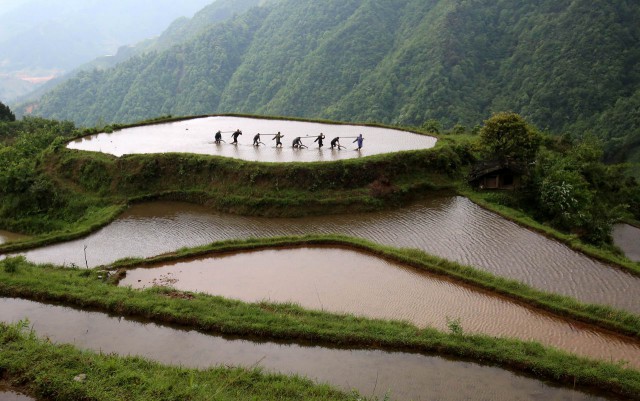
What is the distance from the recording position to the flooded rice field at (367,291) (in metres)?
10.7

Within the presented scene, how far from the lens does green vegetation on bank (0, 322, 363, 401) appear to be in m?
8.49

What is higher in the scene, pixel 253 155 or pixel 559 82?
pixel 559 82

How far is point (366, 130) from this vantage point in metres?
27.8

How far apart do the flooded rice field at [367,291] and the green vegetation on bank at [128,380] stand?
3.28 meters

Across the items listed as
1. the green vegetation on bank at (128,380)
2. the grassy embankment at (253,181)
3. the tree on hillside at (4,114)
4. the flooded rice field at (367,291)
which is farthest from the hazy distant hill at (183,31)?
the green vegetation on bank at (128,380)

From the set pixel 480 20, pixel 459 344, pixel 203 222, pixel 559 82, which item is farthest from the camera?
pixel 480 20

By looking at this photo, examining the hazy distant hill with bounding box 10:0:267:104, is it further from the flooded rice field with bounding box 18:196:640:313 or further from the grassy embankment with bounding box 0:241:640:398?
the grassy embankment with bounding box 0:241:640:398

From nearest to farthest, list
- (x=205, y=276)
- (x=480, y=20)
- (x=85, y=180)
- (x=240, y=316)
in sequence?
(x=240, y=316), (x=205, y=276), (x=85, y=180), (x=480, y=20)

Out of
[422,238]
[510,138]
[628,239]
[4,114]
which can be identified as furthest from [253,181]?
[4,114]

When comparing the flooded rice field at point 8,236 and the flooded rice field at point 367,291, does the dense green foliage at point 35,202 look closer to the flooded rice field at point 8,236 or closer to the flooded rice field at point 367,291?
the flooded rice field at point 8,236

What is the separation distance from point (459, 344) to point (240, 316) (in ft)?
17.4

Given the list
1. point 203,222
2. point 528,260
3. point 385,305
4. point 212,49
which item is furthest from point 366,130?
point 212,49

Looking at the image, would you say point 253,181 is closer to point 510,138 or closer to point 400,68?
point 510,138

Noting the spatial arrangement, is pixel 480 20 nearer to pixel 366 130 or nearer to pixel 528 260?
pixel 366 130
